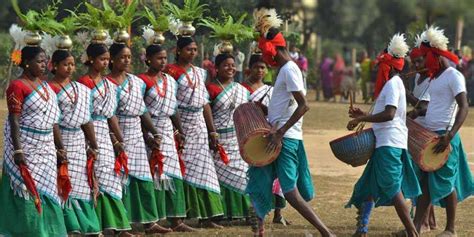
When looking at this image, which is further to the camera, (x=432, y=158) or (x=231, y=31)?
(x=231, y=31)

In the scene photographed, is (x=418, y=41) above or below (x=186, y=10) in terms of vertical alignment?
below

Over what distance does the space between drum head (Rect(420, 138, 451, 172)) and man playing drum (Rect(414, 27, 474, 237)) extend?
46 mm

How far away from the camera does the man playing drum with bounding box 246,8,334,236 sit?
6.36 metres

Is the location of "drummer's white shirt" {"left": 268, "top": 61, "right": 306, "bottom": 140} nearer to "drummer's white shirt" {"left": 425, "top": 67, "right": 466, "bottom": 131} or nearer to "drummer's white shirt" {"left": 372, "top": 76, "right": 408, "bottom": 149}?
"drummer's white shirt" {"left": 372, "top": 76, "right": 408, "bottom": 149}

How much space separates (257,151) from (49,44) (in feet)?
5.65

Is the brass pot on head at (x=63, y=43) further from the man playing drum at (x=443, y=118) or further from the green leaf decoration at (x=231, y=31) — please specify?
the man playing drum at (x=443, y=118)

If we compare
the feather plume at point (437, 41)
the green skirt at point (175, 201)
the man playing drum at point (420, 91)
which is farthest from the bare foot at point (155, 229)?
the feather plume at point (437, 41)

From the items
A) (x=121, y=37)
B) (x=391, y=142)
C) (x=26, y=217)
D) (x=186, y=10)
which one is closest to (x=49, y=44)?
(x=121, y=37)

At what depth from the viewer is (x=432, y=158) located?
7.12 m

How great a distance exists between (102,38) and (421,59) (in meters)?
2.66

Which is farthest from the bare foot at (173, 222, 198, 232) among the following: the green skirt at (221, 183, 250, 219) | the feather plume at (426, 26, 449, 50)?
the feather plume at (426, 26, 449, 50)

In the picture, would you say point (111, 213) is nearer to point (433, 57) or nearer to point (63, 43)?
point (63, 43)

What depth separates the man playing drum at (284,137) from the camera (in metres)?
6.36

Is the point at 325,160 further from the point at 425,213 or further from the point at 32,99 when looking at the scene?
the point at 32,99
